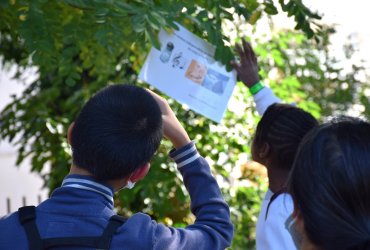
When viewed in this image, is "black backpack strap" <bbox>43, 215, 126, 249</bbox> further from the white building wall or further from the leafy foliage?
the white building wall

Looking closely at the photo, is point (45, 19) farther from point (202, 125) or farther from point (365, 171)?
point (365, 171)

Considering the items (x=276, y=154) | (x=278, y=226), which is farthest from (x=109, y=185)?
(x=276, y=154)

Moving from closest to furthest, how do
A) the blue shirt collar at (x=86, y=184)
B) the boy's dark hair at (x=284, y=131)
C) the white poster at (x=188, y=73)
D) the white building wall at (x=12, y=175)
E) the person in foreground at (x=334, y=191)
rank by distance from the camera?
the person in foreground at (x=334, y=191) < the blue shirt collar at (x=86, y=184) < the boy's dark hair at (x=284, y=131) < the white poster at (x=188, y=73) < the white building wall at (x=12, y=175)

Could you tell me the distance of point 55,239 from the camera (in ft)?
5.92

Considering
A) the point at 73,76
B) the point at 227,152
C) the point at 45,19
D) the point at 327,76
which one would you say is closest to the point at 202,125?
the point at 227,152

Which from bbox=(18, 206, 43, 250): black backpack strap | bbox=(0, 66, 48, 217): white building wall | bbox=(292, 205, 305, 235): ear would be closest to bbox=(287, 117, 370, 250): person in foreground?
bbox=(292, 205, 305, 235): ear

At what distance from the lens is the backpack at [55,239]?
70.7 inches

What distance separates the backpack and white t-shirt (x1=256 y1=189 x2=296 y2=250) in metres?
0.90

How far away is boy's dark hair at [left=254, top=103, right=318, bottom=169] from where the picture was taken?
296 cm

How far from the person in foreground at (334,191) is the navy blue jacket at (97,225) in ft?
1.49

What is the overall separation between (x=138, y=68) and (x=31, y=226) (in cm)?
299

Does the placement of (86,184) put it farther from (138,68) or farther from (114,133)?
(138,68)

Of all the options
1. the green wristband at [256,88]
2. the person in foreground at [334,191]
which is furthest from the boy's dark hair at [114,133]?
the green wristband at [256,88]

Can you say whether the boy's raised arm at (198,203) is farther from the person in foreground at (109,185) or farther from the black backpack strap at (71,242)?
the black backpack strap at (71,242)
